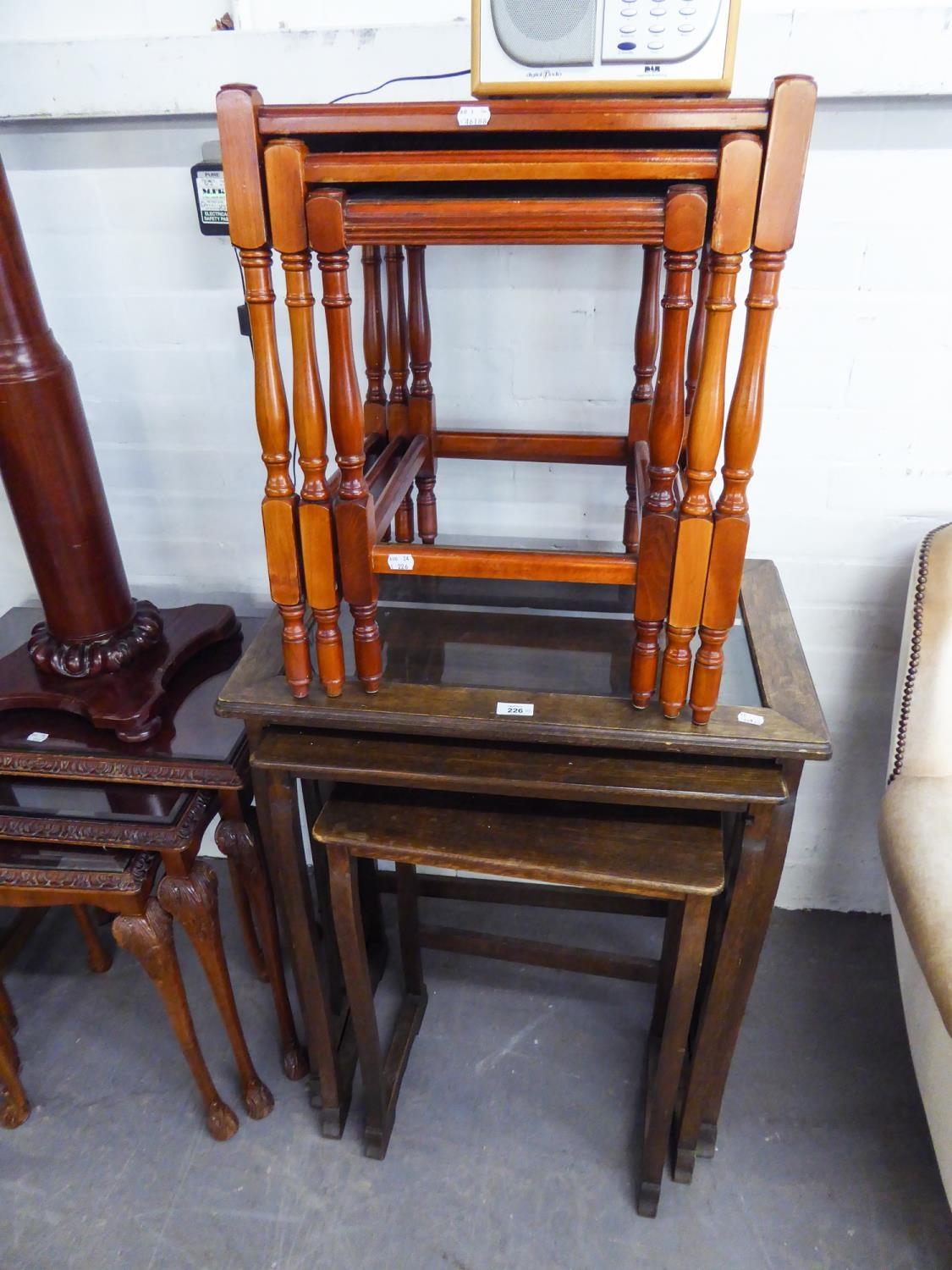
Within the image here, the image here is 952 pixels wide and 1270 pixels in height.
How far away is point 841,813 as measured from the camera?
6.04 ft

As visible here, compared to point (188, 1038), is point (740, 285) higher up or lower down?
higher up

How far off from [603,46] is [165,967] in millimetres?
1325

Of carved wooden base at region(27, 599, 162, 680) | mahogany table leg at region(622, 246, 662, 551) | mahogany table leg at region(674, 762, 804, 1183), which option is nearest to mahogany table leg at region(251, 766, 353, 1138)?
carved wooden base at region(27, 599, 162, 680)

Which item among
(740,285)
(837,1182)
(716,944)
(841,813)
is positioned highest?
(740,285)

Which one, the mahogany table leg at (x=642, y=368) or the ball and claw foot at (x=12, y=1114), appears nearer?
the mahogany table leg at (x=642, y=368)

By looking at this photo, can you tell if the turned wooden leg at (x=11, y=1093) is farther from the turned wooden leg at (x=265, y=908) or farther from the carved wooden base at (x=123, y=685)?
the carved wooden base at (x=123, y=685)

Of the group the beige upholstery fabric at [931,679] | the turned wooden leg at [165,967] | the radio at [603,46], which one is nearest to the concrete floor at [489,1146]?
the turned wooden leg at [165,967]

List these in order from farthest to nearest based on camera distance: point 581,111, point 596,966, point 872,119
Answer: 1. point 596,966
2. point 872,119
3. point 581,111

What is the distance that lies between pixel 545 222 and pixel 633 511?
622 mm

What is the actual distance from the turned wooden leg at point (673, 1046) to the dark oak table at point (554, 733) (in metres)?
0.06

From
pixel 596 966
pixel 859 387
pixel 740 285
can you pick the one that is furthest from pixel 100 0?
pixel 596 966

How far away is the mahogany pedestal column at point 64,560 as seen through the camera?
128 centimetres

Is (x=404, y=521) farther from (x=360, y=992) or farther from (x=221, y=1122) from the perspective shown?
(x=221, y=1122)

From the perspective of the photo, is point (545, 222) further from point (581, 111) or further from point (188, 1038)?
point (188, 1038)
